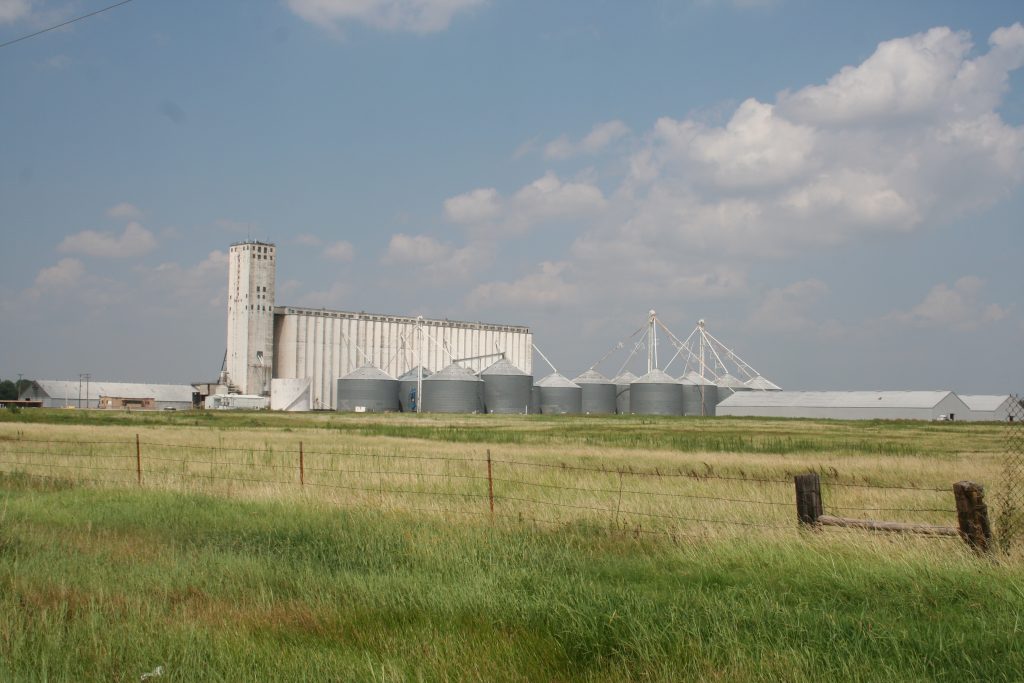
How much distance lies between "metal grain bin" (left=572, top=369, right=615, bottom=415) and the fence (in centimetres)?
10353

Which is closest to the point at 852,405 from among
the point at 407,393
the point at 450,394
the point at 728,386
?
the point at 728,386

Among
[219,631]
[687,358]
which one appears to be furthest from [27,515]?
[687,358]

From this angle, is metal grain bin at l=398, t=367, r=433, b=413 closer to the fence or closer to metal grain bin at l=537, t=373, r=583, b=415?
metal grain bin at l=537, t=373, r=583, b=415

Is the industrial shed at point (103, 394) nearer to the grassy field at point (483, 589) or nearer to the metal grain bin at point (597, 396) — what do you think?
the metal grain bin at point (597, 396)

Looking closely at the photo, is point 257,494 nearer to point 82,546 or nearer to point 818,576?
point 82,546

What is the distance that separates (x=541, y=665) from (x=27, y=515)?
37.2ft

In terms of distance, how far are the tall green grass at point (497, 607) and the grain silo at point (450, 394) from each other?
100 metres

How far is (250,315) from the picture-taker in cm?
10938

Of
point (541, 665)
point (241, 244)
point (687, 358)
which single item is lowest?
point (541, 665)

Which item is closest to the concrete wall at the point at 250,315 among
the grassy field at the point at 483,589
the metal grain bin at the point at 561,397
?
the metal grain bin at the point at 561,397

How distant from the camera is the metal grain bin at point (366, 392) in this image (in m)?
116

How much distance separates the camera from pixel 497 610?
29.0 feet

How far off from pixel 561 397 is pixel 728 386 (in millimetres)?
33653

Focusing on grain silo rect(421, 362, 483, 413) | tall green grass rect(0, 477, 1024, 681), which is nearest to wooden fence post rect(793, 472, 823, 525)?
tall green grass rect(0, 477, 1024, 681)
